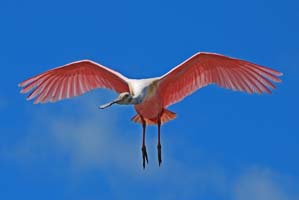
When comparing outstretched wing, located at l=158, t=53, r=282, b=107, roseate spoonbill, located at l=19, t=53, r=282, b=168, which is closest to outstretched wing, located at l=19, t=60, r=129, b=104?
roseate spoonbill, located at l=19, t=53, r=282, b=168

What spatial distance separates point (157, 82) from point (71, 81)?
2.00 meters

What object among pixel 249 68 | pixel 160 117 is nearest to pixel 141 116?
pixel 160 117

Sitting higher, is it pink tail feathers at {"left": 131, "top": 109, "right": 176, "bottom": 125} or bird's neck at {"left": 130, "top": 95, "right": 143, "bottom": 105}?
pink tail feathers at {"left": 131, "top": 109, "right": 176, "bottom": 125}

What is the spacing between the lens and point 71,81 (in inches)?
1081

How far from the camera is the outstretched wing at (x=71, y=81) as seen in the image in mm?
27047

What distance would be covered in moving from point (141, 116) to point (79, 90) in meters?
1.41

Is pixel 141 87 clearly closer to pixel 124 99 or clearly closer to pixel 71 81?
pixel 124 99

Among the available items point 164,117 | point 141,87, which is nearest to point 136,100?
point 141,87

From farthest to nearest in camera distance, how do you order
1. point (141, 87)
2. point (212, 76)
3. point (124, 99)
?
1. point (212, 76)
2. point (141, 87)
3. point (124, 99)

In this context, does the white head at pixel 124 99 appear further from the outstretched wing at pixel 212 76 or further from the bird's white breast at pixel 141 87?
the outstretched wing at pixel 212 76

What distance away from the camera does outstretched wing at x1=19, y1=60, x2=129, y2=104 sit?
27047mm

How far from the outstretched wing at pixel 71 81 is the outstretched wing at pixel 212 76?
34.7 inches

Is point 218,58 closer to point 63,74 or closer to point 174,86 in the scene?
point 174,86

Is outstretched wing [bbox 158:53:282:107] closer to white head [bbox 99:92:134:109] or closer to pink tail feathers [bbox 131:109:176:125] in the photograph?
pink tail feathers [bbox 131:109:176:125]
